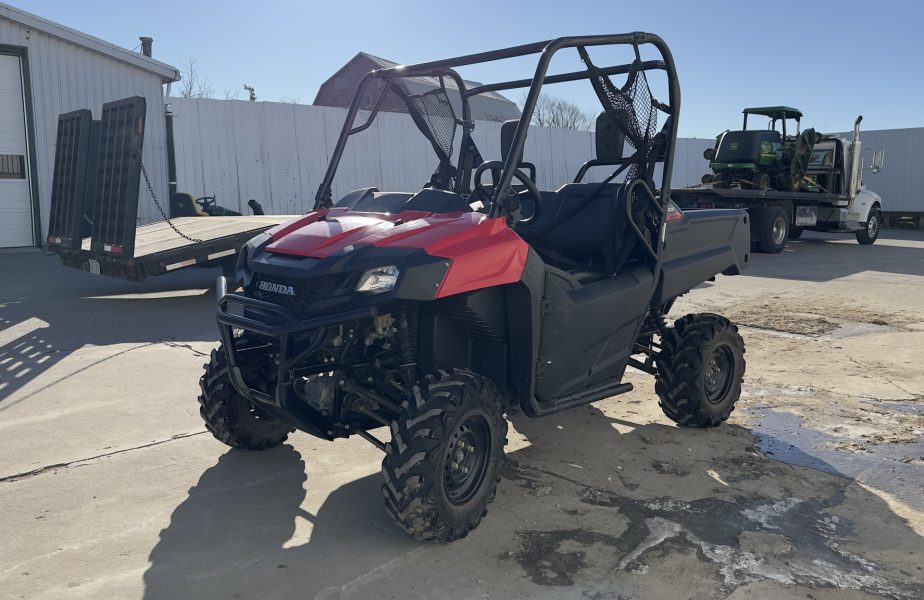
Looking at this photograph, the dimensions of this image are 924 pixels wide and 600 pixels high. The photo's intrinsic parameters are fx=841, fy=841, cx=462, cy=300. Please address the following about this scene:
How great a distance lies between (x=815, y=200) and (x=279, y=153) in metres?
11.7

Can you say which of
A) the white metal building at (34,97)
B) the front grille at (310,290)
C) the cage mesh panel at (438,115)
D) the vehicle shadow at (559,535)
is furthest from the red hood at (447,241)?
the white metal building at (34,97)

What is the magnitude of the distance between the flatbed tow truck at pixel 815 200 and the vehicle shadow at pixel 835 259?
0.42 meters

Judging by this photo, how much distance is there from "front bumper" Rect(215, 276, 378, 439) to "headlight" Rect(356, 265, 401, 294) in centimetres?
9

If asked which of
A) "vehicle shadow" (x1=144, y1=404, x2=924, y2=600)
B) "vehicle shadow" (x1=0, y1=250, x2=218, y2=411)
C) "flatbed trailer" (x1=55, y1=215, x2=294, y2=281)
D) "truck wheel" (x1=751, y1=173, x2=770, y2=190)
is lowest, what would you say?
"vehicle shadow" (x1=144, y1=404, x2=924, y2=600)

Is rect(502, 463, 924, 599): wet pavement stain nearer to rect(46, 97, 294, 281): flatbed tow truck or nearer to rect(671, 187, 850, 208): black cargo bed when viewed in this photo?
rect(46, 97, 294, 281): flatbed tow truck

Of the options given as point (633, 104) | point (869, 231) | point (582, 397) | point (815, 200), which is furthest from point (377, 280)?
point (869, 231)

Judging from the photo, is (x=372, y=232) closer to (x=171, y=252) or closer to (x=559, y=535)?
(x=559, y=535)

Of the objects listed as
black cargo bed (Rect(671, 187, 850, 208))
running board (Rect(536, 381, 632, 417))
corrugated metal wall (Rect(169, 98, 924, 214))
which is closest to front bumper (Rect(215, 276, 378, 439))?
running board (Rect(536, 381, 632, 417))

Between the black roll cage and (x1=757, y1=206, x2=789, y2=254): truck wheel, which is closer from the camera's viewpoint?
the black roll cage

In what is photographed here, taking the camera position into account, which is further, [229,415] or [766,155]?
[766,155]

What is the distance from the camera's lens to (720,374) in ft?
17.4

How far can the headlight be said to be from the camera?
341 centimetres

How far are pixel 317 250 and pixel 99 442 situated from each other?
203cm

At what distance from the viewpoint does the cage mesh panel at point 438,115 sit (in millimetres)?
5348
